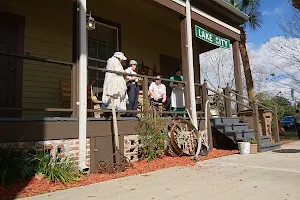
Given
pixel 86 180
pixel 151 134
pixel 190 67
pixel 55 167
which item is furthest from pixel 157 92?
pixel 55 167

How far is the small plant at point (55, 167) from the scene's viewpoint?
4633mm

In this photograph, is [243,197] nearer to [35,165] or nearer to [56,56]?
[35,165]

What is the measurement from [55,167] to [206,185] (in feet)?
7.95

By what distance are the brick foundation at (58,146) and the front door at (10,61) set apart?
1943mm

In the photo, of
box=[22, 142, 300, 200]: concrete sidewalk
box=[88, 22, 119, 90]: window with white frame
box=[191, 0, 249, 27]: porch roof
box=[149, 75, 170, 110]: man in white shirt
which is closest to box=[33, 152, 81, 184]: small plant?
box=[22, 142, 300, 200]: concrete sidewalk

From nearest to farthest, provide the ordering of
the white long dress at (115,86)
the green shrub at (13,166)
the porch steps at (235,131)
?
the green shrub at (13,166), the white long dress at (115,86), the porch steps at (235,131)

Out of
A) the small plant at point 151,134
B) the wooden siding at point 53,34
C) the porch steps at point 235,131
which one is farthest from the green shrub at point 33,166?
the porch steps at point 235,131

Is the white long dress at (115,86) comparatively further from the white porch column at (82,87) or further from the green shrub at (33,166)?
the green shrub at (33,166)

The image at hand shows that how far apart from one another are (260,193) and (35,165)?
3368mm

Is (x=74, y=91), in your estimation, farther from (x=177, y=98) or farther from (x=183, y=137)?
(x=177, y=98)

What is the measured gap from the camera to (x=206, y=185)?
4.41 metres

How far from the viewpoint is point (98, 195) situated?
12.9 feet

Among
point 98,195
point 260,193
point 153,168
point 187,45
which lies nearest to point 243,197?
point 260,193

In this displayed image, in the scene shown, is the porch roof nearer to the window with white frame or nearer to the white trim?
the white trim
